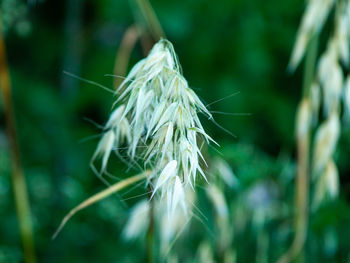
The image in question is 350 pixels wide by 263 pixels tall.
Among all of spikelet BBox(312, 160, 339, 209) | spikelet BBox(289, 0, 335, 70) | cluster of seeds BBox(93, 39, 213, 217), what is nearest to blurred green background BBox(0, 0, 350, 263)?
spikelet BBox(312, 160, 339, 209)

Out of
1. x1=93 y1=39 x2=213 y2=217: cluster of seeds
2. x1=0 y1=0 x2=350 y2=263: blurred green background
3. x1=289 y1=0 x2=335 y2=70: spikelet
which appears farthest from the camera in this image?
x1=0 y1=0 x2=350 y2=263: blurred green background

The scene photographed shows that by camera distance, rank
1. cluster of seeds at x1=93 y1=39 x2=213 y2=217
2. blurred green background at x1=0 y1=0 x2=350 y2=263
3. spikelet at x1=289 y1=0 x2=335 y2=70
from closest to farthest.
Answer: cluster of seeds at x1=93 y1=39 x2=213 y2=217
spikelet at x1=289 y1=0 x2=335 y2=70
blurred green background at x1=0 y1=0 x2=350 y2=263

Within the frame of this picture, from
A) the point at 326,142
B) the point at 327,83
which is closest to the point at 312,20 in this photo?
the point at 327,83

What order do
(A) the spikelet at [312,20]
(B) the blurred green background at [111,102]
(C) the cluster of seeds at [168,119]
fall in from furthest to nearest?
(B) the blurred green background at [111,102] < (A) the spikelet at [312,20] < (C) the cluster of seeds at [168,119]

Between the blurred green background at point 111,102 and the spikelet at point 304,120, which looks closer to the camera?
the spikelet at point 304,120

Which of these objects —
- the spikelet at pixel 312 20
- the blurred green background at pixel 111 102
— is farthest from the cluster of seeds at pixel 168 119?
the blurred green background at pixel 111 102

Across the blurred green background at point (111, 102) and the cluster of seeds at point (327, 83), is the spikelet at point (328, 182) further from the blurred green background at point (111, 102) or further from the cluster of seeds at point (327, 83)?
the blurred green background at point (111, 102)

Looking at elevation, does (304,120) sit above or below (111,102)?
above

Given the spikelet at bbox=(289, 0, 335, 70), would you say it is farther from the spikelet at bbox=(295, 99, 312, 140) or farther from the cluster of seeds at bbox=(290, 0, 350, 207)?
the spikelet at bbox=(295, 99, 312, 140)

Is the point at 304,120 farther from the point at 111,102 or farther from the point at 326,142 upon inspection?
the point at 111,102
